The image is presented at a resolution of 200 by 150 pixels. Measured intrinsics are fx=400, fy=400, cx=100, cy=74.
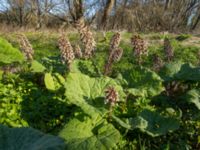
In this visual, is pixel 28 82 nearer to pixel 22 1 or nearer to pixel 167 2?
pixel 167 2

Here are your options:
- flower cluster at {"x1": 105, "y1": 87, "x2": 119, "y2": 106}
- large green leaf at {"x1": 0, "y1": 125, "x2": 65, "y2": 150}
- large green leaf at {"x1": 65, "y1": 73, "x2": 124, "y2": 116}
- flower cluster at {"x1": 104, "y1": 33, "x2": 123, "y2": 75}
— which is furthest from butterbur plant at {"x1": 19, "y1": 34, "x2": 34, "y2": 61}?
large green leaf at {"x1": 0, "y1": 125, "x2": 65, "y2": 150}

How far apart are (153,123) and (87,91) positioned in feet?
2.50

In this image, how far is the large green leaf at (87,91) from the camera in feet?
12.6

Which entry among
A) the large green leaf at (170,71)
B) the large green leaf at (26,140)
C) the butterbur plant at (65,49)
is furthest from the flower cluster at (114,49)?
the large green leaf at (26,140)

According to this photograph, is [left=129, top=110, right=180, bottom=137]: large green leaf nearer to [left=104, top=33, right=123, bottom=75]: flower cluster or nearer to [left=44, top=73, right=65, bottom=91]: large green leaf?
[left=104, top=33, right=123, bottom=75]: flower cluster

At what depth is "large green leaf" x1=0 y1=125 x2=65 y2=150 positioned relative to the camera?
93.7 inches

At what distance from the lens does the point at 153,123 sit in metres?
4.14

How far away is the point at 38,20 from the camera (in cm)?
3388

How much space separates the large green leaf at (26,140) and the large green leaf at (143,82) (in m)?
2.12

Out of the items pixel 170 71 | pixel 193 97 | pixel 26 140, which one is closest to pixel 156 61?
pixel 170 71

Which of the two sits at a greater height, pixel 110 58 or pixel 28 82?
pixel 110 58

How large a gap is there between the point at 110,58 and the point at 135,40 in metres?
0.46

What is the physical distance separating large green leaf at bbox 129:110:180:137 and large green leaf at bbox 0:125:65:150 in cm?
157

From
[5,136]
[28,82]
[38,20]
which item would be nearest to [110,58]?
[28,82]
